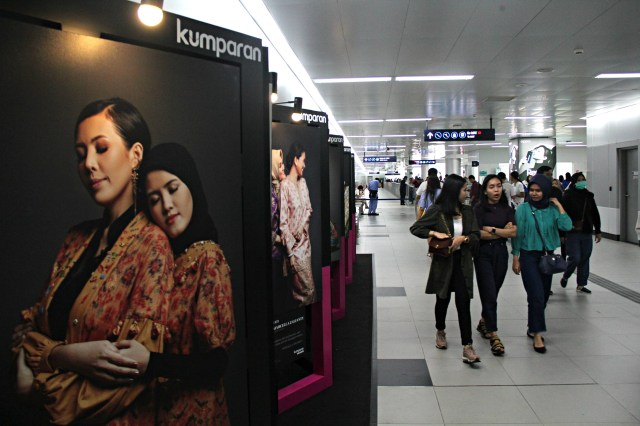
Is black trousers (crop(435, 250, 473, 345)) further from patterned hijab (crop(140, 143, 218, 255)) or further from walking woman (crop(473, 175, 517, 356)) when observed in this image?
patterned hijab (crop(140, 143, 218, 255))

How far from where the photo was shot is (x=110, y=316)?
4.82 ft

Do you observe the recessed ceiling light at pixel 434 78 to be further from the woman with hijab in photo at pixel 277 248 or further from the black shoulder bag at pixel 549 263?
the woman with hijab in photo at pixel 277 248

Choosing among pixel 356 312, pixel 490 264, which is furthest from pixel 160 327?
pixel 356 312

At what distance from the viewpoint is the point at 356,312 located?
259 inches

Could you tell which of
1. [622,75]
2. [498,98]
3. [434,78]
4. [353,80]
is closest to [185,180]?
[353,80]

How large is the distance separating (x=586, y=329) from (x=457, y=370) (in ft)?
6.53

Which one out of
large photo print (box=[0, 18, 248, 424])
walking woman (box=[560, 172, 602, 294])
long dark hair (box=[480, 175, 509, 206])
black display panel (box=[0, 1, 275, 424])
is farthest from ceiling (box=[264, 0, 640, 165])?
large photo print (box=[0, 18, 248, 424])

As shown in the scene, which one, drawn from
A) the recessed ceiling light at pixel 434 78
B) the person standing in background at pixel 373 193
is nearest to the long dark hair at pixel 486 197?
the recessed ceiling light at pixel 434 78

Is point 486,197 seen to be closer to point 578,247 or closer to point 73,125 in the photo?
point 578,247

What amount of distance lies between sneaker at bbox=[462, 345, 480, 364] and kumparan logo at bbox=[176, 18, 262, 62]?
3.53 metres

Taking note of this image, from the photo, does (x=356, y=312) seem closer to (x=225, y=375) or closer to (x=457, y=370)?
(x=457, y=370)

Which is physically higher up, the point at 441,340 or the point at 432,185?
the point at 432,185

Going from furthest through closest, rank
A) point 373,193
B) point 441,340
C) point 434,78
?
1. point 373,193
2. point 434,78
3. point 441,340

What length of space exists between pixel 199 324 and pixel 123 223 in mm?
433
